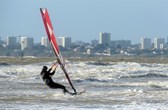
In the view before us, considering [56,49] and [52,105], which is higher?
[56,49]

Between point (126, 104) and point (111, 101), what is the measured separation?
46.7 inches

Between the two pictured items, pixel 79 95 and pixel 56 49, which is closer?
pixel 56 49

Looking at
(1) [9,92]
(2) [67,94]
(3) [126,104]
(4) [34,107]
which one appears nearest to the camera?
(4) [34,107]

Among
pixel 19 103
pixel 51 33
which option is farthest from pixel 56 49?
pixel 19 103

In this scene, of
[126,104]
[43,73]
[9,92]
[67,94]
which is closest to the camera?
[126,104]

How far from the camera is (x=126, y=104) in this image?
59.4ft

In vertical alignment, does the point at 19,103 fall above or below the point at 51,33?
below

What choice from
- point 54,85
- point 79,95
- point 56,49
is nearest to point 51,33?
point 56,49

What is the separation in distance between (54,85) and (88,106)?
2.76m

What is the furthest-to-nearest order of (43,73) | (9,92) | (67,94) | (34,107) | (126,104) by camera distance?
(9,92)
(67,94)
(43,73)
(126,104)
(34,107)

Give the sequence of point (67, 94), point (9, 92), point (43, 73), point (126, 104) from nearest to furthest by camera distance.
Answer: point (126, 104) → point (43, 73) → point (67, 94) → point (9, 92)

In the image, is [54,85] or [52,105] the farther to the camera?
[54,85]

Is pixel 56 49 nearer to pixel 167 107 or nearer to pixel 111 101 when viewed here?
pixel 111 101

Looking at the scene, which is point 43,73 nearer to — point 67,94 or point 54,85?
point 54,85
